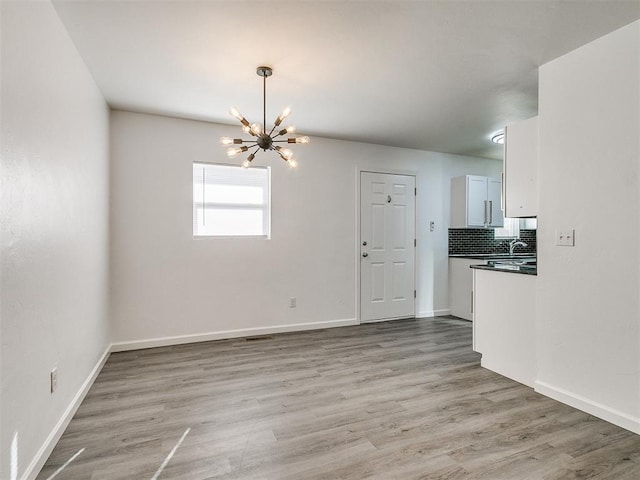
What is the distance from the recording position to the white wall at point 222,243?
3.78 m

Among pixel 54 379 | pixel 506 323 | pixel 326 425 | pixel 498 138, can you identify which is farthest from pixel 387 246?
pixel 54 379

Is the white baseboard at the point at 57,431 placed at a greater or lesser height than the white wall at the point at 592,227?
lesser

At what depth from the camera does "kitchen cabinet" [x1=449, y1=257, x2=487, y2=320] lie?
5.17 m

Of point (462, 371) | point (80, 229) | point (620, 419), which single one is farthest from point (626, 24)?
point (80, 229)

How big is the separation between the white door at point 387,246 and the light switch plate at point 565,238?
2617mm

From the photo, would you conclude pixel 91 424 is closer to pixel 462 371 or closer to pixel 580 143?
pixel 462 371

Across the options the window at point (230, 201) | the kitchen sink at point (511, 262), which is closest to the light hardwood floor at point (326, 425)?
the kitchen sink at point (511, 262)

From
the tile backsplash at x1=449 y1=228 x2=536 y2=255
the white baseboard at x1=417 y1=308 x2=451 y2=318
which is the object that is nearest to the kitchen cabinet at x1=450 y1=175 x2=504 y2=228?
the tile backsplash at x1=449 y1=228 x2=536 y2=255

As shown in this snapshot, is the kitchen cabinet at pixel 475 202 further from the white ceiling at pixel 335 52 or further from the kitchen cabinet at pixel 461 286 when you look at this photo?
the white ceiling at pixel 335 52

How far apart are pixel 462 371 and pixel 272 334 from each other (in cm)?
221

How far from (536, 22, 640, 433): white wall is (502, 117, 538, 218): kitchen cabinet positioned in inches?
6.7

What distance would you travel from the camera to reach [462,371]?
318cm

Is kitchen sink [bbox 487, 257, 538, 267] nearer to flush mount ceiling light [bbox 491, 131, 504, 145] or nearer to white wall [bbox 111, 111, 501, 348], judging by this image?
white wall [bbox 111, 111, 501, 348]

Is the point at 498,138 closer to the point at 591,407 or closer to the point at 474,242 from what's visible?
the point at 474,242
